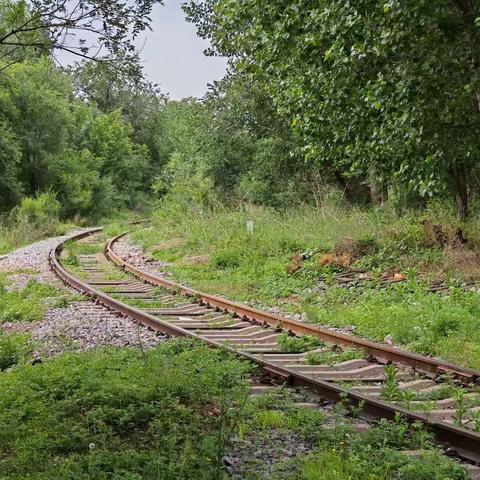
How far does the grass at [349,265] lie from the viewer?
27.3 feet

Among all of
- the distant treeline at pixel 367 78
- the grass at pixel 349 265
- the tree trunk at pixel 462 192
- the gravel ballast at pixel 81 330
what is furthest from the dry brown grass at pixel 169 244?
the tree trunk at pixel 462 192

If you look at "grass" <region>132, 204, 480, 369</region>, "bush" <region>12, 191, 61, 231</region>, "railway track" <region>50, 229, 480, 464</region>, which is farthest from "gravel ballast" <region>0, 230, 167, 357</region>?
"bush" <region>12, 191, 61, 231</region>

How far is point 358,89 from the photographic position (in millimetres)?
8914

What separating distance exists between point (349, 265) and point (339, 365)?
260 inches

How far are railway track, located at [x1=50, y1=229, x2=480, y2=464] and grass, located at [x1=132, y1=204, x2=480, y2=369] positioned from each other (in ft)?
2.33

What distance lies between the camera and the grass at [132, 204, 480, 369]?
8.31 meters

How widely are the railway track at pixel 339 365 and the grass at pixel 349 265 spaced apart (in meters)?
0.71

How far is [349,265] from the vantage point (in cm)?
1323

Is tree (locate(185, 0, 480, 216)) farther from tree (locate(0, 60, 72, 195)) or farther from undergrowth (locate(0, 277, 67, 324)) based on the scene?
tree (locate(0, 60, 72, 195))

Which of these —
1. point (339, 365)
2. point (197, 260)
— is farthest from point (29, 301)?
point (339, 365)

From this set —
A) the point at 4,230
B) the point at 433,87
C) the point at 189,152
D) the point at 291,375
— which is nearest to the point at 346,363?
the point at 291,375

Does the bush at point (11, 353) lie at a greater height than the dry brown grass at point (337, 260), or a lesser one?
greater

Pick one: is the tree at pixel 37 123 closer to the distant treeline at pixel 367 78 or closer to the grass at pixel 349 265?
the grass at pixel 349 265

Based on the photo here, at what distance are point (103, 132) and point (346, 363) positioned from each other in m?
52.0
